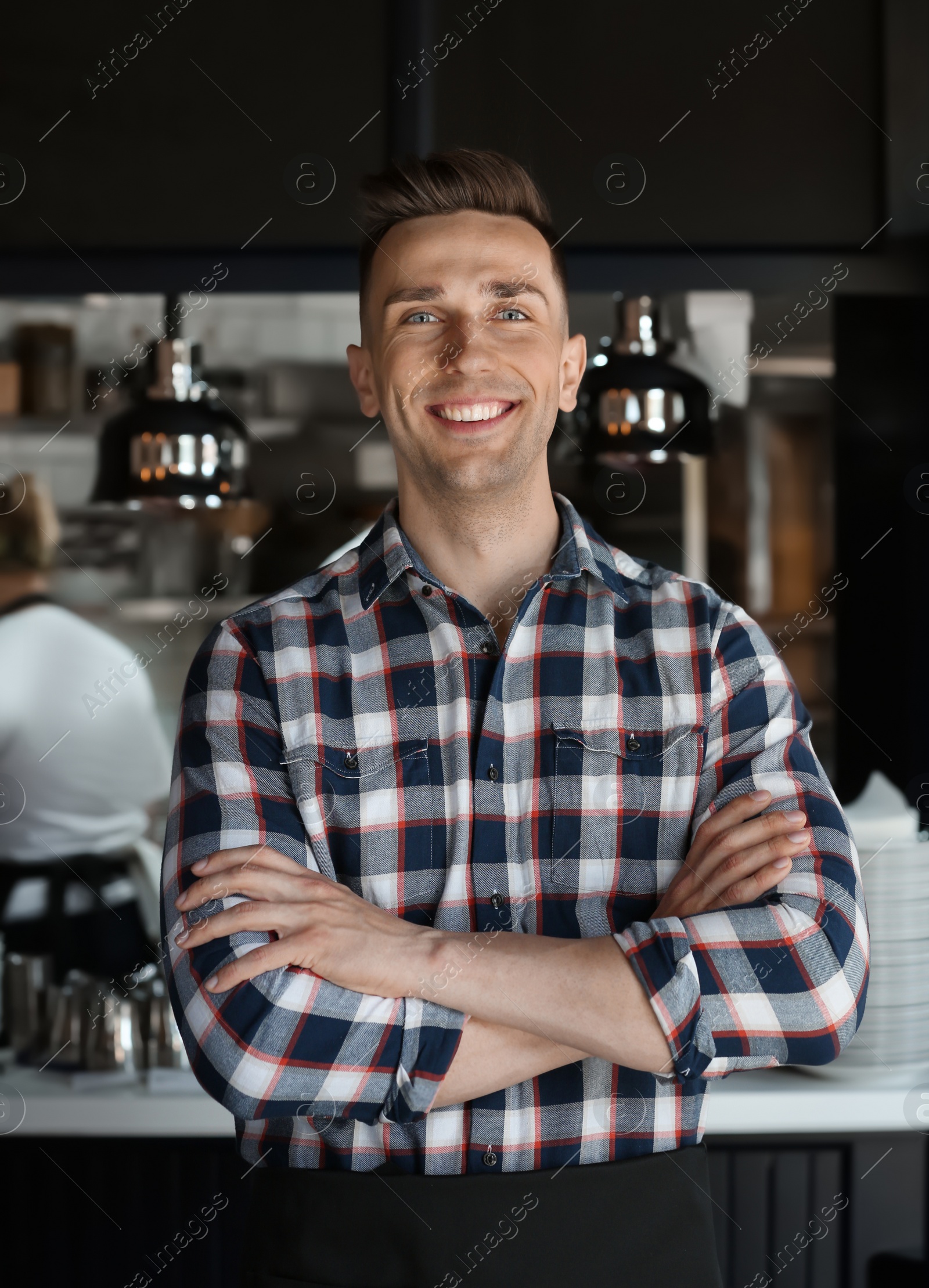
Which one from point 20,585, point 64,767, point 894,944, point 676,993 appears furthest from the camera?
point 20,585

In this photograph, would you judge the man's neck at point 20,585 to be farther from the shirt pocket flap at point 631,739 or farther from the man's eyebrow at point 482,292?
the shirt pocket flap at point 631,739

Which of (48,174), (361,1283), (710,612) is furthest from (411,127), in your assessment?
(361,1283)

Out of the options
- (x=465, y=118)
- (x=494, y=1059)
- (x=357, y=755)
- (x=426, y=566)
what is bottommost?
(x=494, y=1059)

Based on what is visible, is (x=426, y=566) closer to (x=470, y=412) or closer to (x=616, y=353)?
(x=470, y=412)

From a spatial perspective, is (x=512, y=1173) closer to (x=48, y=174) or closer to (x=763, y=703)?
(x=763, y=703)

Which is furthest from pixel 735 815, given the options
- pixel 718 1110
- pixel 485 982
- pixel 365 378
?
pixel 718 1110

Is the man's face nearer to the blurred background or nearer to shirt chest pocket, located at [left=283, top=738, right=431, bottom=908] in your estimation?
shirt chest pocket, located at [left=283, top=738, right=431, bottom=908]

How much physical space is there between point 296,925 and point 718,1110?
3.62ft

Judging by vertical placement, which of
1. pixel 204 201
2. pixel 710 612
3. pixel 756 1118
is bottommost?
pixel 756 1118

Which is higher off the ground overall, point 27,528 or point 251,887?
point 27,528

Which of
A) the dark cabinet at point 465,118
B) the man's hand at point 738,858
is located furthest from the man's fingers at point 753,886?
the dark cabinet at point 465,118

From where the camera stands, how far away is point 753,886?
1081 mm

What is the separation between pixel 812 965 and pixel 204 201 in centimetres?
191

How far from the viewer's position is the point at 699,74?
7.59 ft
